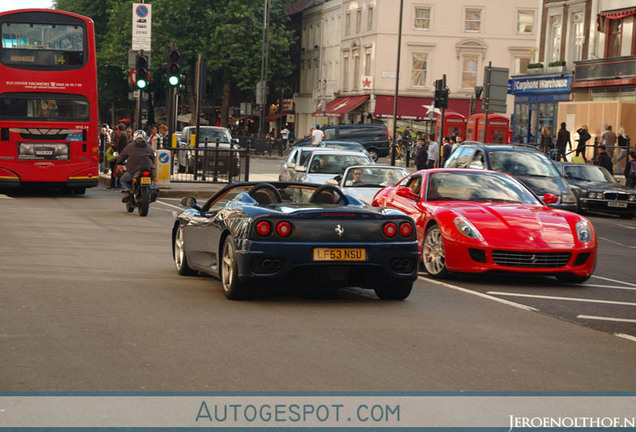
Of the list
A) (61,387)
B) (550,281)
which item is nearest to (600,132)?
(550,281)

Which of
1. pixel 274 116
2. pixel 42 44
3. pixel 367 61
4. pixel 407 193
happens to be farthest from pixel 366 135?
pixel 407 193

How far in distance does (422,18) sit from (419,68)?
3.16 m

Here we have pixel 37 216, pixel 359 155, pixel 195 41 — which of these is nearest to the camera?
pixel 37 216

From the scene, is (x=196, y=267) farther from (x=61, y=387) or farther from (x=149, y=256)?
(x=61, y=387)

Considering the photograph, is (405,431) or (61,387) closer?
(405,431)

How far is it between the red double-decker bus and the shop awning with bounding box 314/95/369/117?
48385 millimetres

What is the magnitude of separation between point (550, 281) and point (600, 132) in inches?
1327

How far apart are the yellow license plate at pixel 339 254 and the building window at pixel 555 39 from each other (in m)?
45.2

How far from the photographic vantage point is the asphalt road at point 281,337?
7.09 metres

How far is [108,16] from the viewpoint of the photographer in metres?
91.4

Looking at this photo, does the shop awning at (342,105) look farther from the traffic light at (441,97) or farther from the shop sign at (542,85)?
the traffic light at (441,97)

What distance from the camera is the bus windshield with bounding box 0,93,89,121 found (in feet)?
92.0

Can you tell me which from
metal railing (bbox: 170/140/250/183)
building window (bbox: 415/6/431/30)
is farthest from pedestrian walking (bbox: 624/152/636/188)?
building window (bbox: 415/6/431/30)

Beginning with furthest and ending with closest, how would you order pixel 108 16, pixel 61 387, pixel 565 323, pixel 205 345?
pixel 108 16, pixel 565 323, pixel 205 345, pixel 61 387
